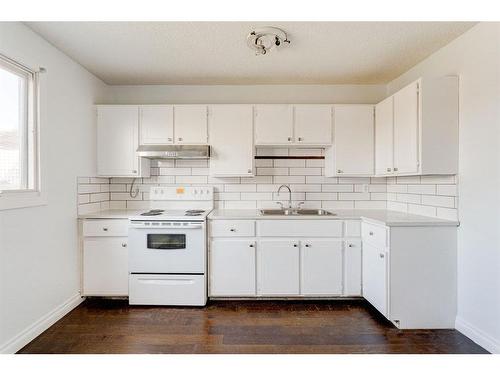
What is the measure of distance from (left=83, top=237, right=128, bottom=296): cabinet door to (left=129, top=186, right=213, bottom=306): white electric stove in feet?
0.41

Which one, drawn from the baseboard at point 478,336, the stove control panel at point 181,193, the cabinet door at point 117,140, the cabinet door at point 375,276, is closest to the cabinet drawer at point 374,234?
the cabinet door at point 375,276

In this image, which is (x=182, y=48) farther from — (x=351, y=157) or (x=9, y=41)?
(x=351, y=157)

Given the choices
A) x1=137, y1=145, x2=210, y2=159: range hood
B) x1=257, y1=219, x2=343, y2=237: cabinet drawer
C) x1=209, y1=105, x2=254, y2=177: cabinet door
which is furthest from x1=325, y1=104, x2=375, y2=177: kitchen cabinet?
x1=137, y1=145, x2=210, y2=159: range hood

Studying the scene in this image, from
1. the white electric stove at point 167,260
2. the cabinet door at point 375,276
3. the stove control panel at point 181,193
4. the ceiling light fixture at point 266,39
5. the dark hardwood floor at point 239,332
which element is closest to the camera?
the dark hardwood floor at point 239,332

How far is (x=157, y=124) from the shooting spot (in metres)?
3.24

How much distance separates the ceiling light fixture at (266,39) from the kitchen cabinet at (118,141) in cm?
156

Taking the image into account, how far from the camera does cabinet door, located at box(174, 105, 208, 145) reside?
3223mm

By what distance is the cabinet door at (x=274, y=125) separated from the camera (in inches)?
126

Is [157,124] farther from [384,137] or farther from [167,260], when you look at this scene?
[384,137]

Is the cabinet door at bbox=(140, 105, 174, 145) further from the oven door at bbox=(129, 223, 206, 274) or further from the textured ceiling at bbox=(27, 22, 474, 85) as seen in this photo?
the oven door at bbox=(129, 223, 206, 274)

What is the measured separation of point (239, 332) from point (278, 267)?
0.75 metres

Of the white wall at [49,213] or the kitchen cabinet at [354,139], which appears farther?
the kitchen cabinet at [354,139]

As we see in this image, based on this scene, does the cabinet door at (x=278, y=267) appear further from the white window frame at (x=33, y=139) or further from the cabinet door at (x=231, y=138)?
the white window frame at (x=33, y=139)

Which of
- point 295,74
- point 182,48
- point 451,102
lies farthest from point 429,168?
point 182,48
